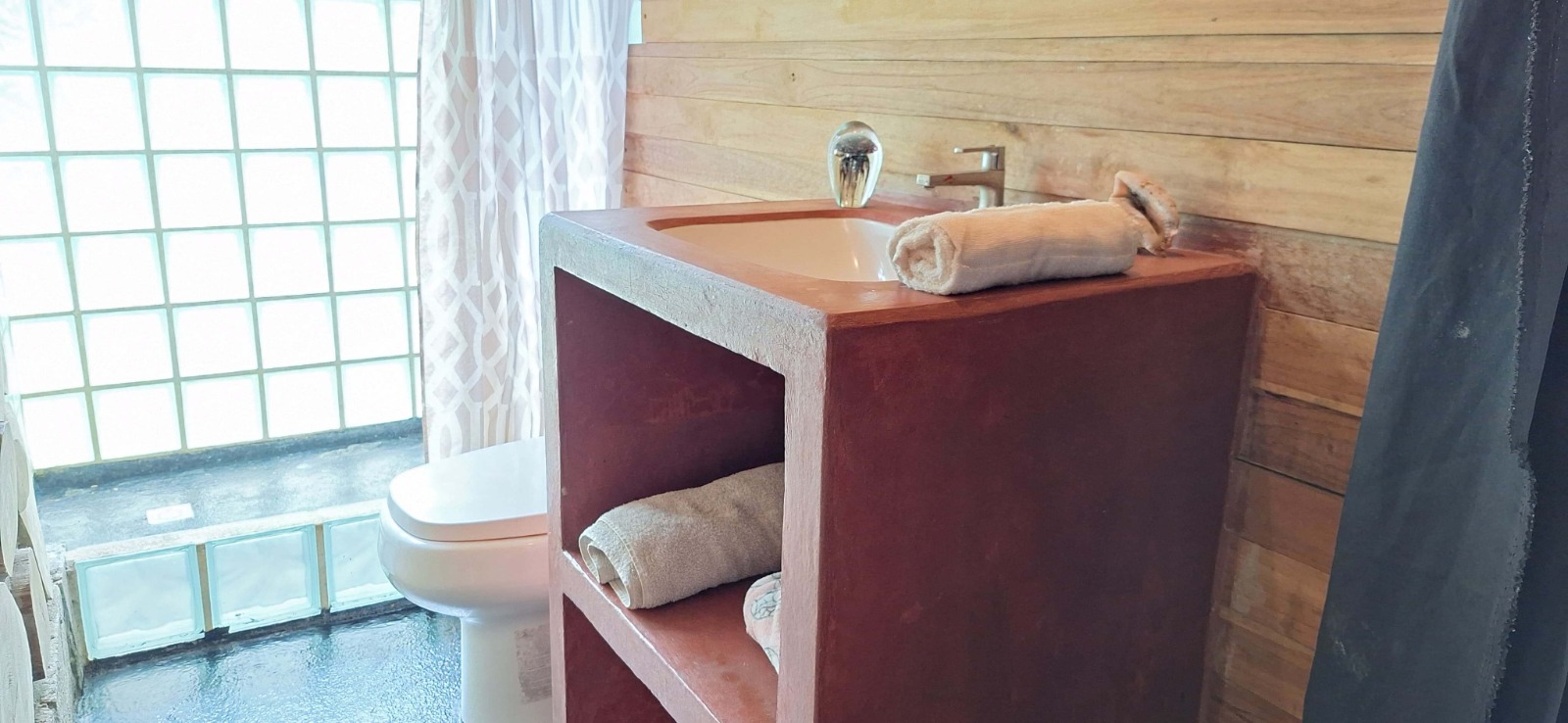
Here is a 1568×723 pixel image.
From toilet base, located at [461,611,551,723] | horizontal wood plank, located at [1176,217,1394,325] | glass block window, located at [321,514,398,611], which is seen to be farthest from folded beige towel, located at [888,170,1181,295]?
glass block window, located at [321,514,398,611]

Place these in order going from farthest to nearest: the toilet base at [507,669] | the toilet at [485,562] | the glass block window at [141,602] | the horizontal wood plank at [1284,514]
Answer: the glass block window at [141,602] < the toilet base at [507,669] < the toilet at [485,562] < the horizontal wood plank at [1284,514]

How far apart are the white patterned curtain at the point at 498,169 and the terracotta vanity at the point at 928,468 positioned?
961mm

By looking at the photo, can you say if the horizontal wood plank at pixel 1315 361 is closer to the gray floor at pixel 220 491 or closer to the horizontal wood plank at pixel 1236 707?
the horizontal wood plank at pixel 1236 707

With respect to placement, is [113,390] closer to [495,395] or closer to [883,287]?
[495,395]

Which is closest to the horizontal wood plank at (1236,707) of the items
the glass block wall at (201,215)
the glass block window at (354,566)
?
the glass block window at (354,566)

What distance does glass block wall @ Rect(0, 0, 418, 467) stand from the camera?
214 centimetres

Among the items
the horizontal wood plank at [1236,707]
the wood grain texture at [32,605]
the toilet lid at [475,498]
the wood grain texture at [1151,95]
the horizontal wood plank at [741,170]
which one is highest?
the wood grain texture at [1151,95]

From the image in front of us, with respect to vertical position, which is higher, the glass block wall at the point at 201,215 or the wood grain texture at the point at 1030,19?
the wood grain texture at the point at 1030,19

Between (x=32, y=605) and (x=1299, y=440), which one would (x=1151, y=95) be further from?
(x=32, y=605)

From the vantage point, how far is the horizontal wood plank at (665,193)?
189cm

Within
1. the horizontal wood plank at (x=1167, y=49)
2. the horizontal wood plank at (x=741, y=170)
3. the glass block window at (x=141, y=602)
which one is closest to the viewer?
the horizontal wood plank at (x=1167, y=49)

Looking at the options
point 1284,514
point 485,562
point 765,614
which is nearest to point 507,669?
point 485,562

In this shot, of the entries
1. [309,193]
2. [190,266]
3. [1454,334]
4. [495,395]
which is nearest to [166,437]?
[190,266]

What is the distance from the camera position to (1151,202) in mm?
1001
